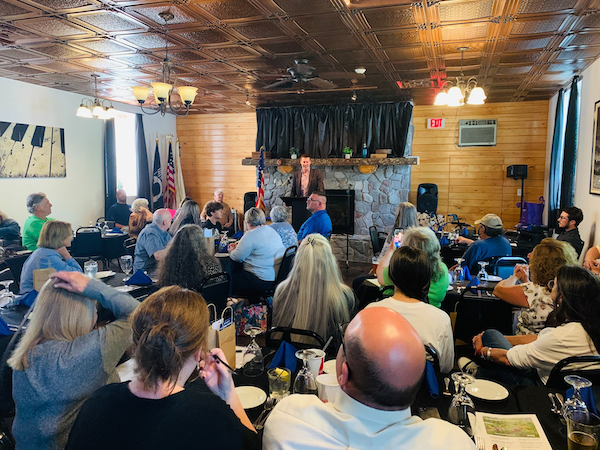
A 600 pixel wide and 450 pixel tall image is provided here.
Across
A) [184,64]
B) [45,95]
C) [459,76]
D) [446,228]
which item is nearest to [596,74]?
[459,76]

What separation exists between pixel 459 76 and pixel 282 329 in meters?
5.31

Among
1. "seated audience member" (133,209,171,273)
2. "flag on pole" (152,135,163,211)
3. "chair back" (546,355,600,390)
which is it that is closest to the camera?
"chair back" (546,355,600,390)

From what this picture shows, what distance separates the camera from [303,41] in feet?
15.2

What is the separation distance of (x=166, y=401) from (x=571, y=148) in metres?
6.71

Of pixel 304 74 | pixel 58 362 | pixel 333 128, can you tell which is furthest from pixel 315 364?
pixel 333 128

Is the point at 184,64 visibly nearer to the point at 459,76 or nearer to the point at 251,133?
the point at 459,76

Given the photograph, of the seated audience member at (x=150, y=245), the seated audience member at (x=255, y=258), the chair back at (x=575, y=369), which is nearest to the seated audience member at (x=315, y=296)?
the chair back at (x=575, y=369)

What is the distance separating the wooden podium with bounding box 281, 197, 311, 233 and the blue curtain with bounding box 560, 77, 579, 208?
4.34 meters

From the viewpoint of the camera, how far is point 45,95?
734cm

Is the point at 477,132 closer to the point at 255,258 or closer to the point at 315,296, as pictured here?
the point at 255,258

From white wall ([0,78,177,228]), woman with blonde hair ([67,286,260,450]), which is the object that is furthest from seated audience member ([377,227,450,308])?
white wall ([0,78,177,228])

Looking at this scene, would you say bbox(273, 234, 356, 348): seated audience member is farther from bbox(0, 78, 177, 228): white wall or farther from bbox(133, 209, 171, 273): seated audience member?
bbox(0, 78, 177, 228): white wall

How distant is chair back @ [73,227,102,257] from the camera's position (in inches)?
244

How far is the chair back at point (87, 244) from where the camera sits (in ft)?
20.3
